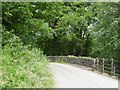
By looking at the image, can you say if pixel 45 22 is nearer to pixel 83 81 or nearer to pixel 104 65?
pixel 104 65

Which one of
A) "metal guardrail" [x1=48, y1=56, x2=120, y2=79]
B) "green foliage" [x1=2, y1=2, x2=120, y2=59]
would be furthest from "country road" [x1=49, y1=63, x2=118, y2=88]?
"green foliage" [x1=2, y1=2, x2=120, y2=59]

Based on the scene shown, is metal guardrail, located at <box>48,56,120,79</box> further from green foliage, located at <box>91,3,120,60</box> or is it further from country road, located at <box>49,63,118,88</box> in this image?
country road, located at <box>49,63,118,88</box>

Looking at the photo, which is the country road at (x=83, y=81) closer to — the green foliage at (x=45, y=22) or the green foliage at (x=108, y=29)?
the green foliage at (x=108, y=29)

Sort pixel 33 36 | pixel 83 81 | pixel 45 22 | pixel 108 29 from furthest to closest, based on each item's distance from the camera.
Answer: pixel 45 22, pixel 33 36, pixel 108 29, pixel 83 81

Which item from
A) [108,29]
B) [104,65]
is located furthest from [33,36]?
[104,65]

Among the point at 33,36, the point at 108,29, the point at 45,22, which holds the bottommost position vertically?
the point at 33,36

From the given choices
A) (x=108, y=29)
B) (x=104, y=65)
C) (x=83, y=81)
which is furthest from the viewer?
(x=104, y=65)

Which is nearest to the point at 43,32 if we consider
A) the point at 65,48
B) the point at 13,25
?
the point at 13,25

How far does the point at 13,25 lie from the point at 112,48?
4.33 metres

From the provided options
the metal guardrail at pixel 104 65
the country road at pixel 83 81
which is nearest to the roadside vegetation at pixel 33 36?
the metal guardrail at pixel 104 65

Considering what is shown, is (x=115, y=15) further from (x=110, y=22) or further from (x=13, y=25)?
(x=13, y=25)

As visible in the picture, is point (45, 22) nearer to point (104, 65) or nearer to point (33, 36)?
point (33, 36)

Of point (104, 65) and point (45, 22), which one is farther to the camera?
point (104, 65)

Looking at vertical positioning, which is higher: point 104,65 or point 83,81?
point 104,65
